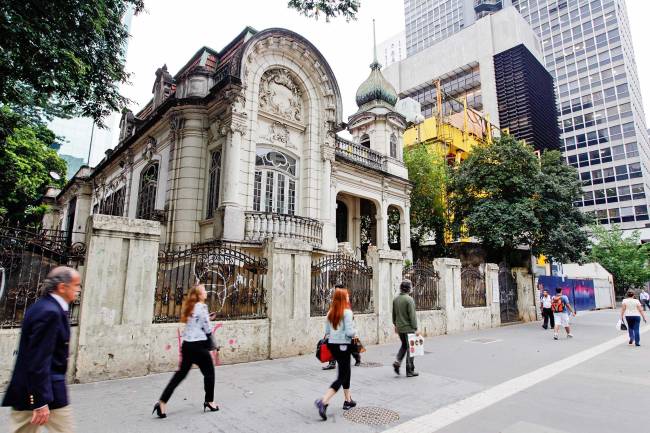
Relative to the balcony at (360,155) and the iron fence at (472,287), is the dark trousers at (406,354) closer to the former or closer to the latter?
the iron fence at (472,287)

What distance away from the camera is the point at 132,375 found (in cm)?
673

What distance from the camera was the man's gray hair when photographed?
3.02 m

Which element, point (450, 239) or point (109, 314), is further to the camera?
point (450, 239)

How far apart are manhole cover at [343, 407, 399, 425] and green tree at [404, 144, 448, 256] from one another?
65.7 feet

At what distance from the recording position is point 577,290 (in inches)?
1093

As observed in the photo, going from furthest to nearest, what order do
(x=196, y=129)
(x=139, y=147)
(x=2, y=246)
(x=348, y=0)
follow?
(x=139, y=147) < (x=196, y=129) < (x=348, y=0) < (x=2, y=246)

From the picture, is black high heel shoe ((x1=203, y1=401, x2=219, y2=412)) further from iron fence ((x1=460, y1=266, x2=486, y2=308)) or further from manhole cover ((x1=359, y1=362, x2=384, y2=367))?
iron fence ((x1=460, y1=266, x2=486, y2=308))

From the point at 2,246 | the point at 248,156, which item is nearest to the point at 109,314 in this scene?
the point at 2,246

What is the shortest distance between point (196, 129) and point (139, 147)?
5554mm

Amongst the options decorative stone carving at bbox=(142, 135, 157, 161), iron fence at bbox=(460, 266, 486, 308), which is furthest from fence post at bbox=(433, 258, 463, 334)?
decorative stone carving at bbox=(142, 135, 157, 161)

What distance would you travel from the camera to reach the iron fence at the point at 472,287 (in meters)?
15.0

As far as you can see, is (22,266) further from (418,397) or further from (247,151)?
(247,151)

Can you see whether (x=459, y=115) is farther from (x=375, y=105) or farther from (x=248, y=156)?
(x=248, y=156)

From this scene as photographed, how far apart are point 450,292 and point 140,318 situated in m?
10.5
